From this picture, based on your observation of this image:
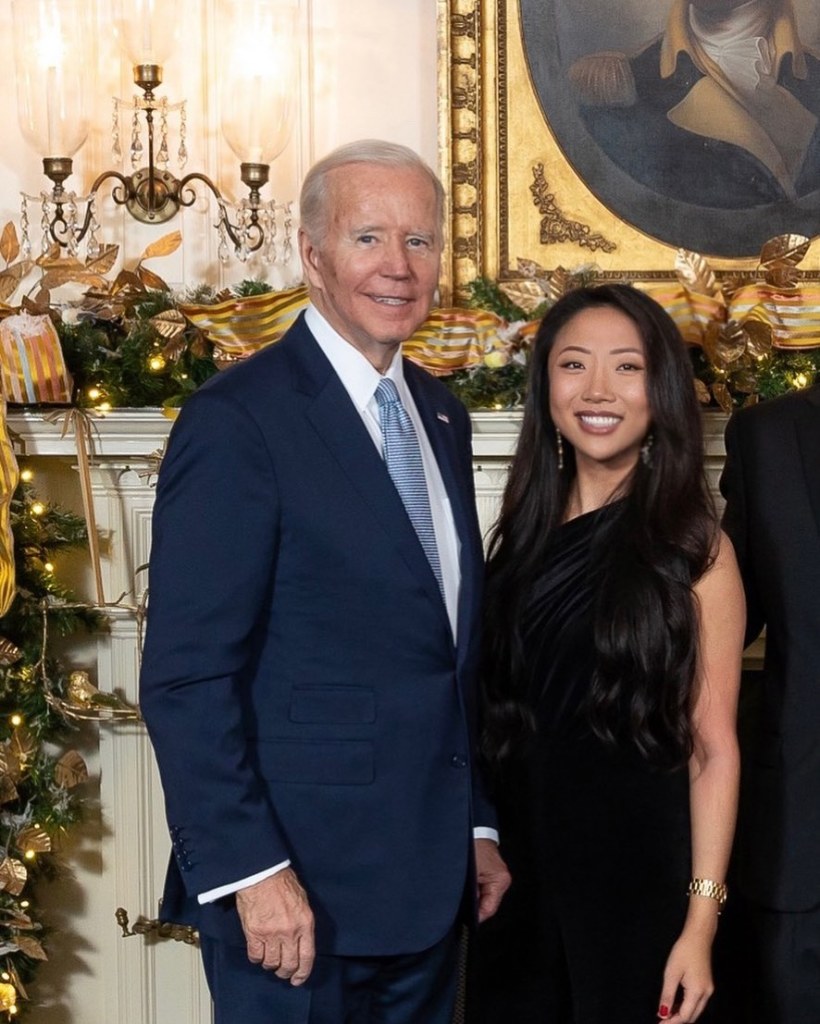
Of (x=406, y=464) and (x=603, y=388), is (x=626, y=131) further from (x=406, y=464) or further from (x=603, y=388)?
(x=406, y=464)

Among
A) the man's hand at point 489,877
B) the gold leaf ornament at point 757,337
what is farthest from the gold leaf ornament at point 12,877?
the gold leaf ornament at point 757,337

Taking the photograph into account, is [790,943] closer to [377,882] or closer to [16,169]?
[377,882]

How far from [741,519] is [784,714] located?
1.14 ft

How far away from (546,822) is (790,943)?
0.48 meters

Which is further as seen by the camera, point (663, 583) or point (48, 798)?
point (48, 798)

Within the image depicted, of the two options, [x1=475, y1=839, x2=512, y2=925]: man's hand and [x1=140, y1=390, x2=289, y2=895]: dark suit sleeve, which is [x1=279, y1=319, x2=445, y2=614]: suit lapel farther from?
[x1=475, y1=839, x2=512, y2=925]: man's hand

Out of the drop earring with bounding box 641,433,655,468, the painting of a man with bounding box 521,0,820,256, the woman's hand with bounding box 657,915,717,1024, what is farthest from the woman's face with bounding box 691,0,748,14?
the woman's hand with bounding box 657,915,717,1024

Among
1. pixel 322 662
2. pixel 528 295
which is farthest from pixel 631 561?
pixel 528 295

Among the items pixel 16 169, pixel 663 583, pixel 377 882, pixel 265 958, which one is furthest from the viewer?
pixel 16 169

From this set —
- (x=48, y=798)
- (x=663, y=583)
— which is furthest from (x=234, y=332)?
(x=663, y=583)

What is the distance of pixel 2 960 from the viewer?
3254 mm

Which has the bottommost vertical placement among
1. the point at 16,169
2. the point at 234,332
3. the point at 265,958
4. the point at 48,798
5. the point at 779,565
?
the point at 48,798

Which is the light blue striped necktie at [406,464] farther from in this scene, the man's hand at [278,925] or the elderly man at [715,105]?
the elderly man at [715,105]

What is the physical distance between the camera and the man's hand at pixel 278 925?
1.95 meters
